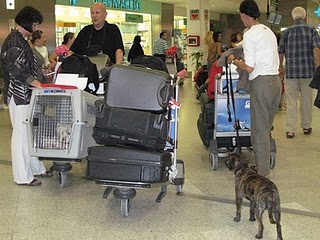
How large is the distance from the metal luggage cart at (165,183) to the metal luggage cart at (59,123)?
16.8 inches

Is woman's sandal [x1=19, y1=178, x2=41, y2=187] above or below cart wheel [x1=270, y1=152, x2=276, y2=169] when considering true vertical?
below

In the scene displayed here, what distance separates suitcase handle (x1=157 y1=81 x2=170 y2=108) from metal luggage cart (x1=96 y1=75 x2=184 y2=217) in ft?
0.54

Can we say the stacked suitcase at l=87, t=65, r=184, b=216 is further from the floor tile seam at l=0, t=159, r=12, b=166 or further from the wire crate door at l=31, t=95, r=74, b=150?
the floor tile seam at l=0, t=159, r=12, b=166

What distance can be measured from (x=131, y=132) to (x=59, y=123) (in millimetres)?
851

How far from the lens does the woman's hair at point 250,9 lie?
385 cm

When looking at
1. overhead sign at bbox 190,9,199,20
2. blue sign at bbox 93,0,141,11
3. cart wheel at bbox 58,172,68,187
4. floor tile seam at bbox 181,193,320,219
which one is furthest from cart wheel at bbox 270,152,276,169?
overhead sign at bbox 190,9,199,20

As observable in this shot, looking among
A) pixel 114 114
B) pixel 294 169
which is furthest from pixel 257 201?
pixel 294 169

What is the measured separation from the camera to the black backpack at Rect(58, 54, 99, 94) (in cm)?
393

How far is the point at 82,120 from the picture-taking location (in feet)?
11.7

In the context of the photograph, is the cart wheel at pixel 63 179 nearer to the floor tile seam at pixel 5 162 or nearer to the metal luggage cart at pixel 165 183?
the metal luggage cart at pixel 165 183

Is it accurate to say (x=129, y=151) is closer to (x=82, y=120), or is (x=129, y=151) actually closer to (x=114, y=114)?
(x=114, y=114)

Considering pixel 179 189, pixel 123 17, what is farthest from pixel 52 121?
pixel 123 17

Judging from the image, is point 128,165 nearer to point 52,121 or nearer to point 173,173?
point 173,173

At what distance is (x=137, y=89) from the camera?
311 centimetres
